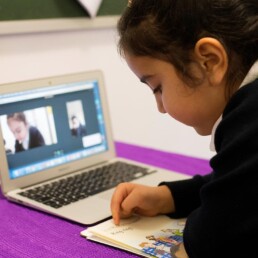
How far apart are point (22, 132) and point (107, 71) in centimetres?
65

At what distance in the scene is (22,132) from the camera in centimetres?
93

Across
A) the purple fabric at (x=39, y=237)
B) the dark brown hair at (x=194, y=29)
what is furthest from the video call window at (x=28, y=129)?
the dark brown hair at (x=194, y=29)

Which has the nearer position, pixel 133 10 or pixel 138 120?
pixel 133 10

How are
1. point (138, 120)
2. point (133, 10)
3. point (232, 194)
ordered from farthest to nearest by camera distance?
point (138, 120)
point (133, 10)
point (232, 194)

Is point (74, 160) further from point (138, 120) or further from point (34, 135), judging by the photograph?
point (138, 120)

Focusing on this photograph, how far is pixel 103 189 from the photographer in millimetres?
900

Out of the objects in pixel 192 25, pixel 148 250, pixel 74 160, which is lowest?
pixel 148 250

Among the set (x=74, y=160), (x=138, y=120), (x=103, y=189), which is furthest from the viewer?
(x=138, y=120)

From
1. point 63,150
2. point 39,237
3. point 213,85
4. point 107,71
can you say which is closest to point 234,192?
point 213,85

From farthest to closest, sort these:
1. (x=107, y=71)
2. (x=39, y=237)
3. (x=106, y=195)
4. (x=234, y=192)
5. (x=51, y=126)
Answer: (x=107, y=71) → (x=51, y=126) → (x=106, y=195) → (x=39, y=237) → (x=234, y=192)

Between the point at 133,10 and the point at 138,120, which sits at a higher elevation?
the point at 133,10

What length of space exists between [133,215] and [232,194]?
276mm

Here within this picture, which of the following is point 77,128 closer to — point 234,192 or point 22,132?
point 22,132

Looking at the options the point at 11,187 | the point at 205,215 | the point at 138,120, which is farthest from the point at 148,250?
the point at 138,120
